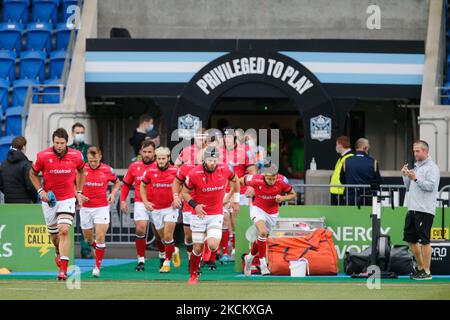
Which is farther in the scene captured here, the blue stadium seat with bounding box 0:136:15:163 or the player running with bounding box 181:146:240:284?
the blue stadium seat with bounding box 0:136:15:163

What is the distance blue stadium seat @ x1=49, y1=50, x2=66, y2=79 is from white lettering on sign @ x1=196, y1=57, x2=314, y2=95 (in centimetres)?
379

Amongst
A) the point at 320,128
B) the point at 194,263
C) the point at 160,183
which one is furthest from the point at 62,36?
the point at 194,263

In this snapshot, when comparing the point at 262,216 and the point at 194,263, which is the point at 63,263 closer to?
the point at 194,263

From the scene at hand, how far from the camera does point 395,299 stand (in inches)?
646

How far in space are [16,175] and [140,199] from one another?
2.44m

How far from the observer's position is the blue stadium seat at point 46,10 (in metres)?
31.4

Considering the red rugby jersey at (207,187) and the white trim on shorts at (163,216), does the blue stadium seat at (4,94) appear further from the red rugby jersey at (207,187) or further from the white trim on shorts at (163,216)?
the red rugby jersey at (207,187)

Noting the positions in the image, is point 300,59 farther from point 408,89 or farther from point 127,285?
point 127,285

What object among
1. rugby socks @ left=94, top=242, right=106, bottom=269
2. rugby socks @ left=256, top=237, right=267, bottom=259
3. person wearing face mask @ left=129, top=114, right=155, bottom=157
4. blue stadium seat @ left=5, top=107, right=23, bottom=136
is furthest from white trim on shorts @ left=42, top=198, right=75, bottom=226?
blue stadium seat @ left=5, top=107, right=23, bottom=136

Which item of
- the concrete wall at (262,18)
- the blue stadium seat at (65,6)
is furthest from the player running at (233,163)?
the blue stadium seat at (65,6)

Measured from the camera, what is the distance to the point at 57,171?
1983 centimetres

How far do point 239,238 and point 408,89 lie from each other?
26.0 feet

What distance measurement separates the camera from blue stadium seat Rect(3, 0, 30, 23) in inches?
1240

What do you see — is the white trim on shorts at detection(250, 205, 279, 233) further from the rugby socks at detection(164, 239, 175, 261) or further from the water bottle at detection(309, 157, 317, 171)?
the water bottle at detection(309, 157, 317, 171)
